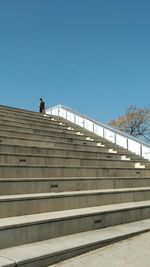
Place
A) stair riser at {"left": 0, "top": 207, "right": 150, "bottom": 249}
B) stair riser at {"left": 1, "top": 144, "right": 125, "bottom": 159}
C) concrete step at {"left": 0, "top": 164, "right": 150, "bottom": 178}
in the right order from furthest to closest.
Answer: stair riser at {"left": 1, "top": 144, "right": 125, "bottom": 159}
concrete step at {"left": 0, "top": 164, "right": 150, "bottom": 178}
stair riser at {"left": 0, "top": 207, "right": 150, "bottom": 249}

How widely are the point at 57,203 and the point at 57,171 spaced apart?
5.26ft

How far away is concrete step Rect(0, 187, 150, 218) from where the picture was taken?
5.98 meters

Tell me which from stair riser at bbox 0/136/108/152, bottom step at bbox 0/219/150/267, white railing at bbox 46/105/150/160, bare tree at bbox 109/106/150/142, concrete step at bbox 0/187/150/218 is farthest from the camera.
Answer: bare tree at bbox 109/106/150/142

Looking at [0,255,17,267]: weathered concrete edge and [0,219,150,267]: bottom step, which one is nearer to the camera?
[0,255,17,267]: weathered concrete edge

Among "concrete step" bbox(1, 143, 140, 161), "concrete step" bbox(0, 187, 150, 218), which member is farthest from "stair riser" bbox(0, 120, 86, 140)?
"concrete step" bbox(0, 187, 150, 218)

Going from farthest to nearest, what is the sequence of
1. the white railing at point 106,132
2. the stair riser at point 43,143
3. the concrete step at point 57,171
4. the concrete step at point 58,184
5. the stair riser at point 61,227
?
the white railing at point 106,132 → the stair riser at point 43,143 → the concrete step at point 57,171 → the concrete step at point 58,184 → the stair riser at point 61,227

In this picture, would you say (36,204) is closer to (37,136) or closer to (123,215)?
(123,215)

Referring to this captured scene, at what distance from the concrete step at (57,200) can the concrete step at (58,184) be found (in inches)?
7.5

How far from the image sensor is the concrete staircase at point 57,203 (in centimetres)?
527

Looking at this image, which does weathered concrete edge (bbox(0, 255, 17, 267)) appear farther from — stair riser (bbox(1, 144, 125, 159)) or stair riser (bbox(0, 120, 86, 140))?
stair riser (bbox(0, 120, 86, 140))

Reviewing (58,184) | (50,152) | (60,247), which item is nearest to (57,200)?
(58,184)

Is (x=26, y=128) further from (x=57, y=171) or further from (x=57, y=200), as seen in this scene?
(x=57, y=200)

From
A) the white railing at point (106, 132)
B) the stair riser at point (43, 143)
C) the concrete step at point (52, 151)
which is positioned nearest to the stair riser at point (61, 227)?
the concrete step at point (52, 151)

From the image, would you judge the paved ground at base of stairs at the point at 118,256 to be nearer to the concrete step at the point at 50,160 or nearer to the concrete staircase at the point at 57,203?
the concrete staircase at the point at 57,203
